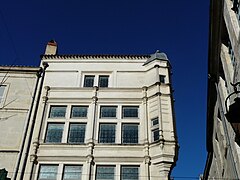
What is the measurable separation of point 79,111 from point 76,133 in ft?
5.76

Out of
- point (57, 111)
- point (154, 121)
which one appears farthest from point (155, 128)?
point (57, 111)

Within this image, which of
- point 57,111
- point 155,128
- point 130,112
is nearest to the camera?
point 155,128

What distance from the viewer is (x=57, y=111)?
20.4 metres

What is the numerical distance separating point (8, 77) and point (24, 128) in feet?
15.5

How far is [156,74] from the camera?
2089 centimetres

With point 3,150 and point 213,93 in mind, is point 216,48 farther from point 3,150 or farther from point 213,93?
point 3,150

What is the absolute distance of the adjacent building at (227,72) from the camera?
34.1 ft

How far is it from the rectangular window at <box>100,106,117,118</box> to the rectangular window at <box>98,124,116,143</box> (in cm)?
81

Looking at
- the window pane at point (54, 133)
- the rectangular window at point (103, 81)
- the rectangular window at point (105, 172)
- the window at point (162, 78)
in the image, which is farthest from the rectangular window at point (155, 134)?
the window pane at point (54, 133)

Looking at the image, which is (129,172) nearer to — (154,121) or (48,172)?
(154,121)

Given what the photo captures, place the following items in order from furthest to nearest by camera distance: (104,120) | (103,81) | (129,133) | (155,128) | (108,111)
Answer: (103,81) < (108,111) < (104,120) < (129,133) < (155,128)

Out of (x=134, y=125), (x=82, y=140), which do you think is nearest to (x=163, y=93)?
(x=134, y=125)

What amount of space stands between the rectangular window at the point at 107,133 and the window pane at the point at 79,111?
1.64 m

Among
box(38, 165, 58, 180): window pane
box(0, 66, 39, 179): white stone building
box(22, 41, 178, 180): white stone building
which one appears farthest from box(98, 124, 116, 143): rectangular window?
box(0, 66, 39, 179): white stone building
